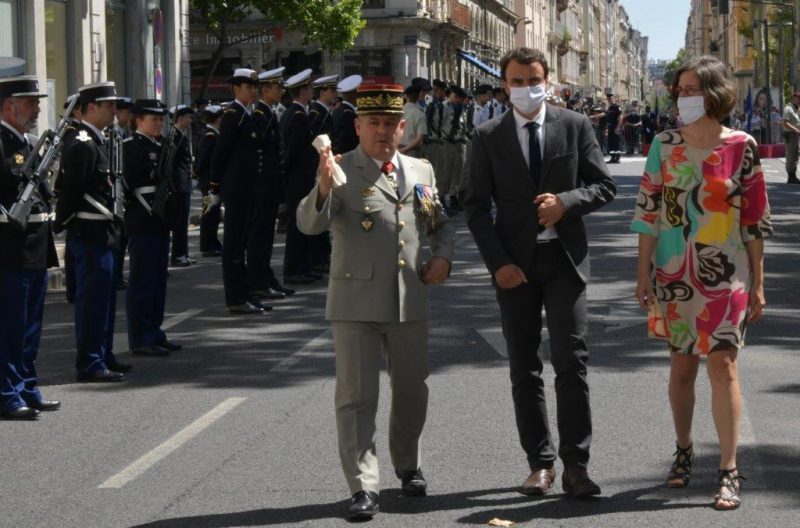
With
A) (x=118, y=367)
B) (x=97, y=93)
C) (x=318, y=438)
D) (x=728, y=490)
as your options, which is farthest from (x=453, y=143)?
(x=728, y=490)

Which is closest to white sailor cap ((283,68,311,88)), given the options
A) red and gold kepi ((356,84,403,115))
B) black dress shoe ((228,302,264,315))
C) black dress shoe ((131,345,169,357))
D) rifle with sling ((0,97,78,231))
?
black dress shoe ((228,302,264,315))

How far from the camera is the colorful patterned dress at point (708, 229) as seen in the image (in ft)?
21.8

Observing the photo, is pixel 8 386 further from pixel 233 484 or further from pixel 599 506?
pixel 599 506

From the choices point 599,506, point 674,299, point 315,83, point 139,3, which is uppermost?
point 139,3

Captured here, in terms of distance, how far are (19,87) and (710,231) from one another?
4486 millimetres

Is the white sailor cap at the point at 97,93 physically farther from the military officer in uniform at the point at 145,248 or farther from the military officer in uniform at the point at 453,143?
the military officer in uniform at the point at 453,143

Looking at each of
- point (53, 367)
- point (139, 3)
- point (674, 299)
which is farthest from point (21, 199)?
point (139, 3)

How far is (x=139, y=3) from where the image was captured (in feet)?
109

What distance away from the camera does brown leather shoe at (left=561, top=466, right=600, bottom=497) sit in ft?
Result: 22.1

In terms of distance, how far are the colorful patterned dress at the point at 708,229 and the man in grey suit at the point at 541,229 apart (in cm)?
31

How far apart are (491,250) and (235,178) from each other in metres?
7.39

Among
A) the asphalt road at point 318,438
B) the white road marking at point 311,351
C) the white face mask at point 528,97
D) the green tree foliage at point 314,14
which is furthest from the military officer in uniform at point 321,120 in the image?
the green tree foliage at point 314,14

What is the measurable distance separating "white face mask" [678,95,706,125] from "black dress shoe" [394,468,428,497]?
1935 millimetres

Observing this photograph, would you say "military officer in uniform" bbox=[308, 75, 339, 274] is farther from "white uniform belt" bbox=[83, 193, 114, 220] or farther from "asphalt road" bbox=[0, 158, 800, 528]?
"white uniform belt" bbox=[83, 193, 114, 220]
